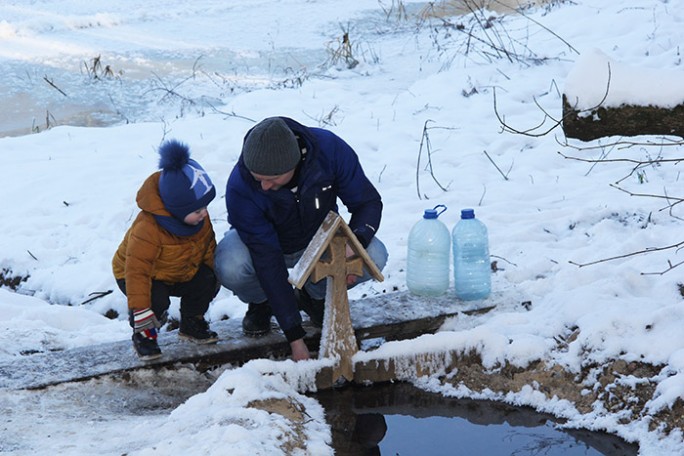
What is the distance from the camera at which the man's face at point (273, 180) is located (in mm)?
3828

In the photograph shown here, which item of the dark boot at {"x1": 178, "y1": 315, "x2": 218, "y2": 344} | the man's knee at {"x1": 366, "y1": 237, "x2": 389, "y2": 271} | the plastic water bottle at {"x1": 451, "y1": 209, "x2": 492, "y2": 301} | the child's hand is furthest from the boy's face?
the plastic water bottle at {"x1": 451, "y1": 209, "x2": 492, "y2": 301}

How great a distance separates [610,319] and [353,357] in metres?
1.16

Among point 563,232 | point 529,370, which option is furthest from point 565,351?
point 563,232

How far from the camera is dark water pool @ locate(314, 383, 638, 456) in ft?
11.7

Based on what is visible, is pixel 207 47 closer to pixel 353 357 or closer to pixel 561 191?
pixel 561 191

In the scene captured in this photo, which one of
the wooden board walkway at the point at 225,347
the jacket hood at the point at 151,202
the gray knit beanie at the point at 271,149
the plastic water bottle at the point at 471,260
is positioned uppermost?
the gray knit beanie at the point at 271,149

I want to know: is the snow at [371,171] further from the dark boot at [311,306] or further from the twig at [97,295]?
the dark boot at [311,306]

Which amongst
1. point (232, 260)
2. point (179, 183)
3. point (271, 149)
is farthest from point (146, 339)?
point (271, 149)

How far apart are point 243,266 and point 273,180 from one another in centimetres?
49

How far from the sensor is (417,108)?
314 inches

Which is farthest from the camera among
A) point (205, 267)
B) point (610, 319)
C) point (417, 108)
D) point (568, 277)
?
point (417, 108)

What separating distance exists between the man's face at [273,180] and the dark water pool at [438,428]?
0.95 meters

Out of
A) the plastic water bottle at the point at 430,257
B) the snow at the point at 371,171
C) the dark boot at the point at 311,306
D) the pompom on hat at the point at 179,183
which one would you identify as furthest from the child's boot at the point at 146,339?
the plastic water bottle at the point at 430,257

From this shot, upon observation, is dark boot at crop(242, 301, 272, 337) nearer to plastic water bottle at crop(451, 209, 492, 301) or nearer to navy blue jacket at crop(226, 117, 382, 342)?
navy blue jacket at crop(226, 117, 382, 342)
